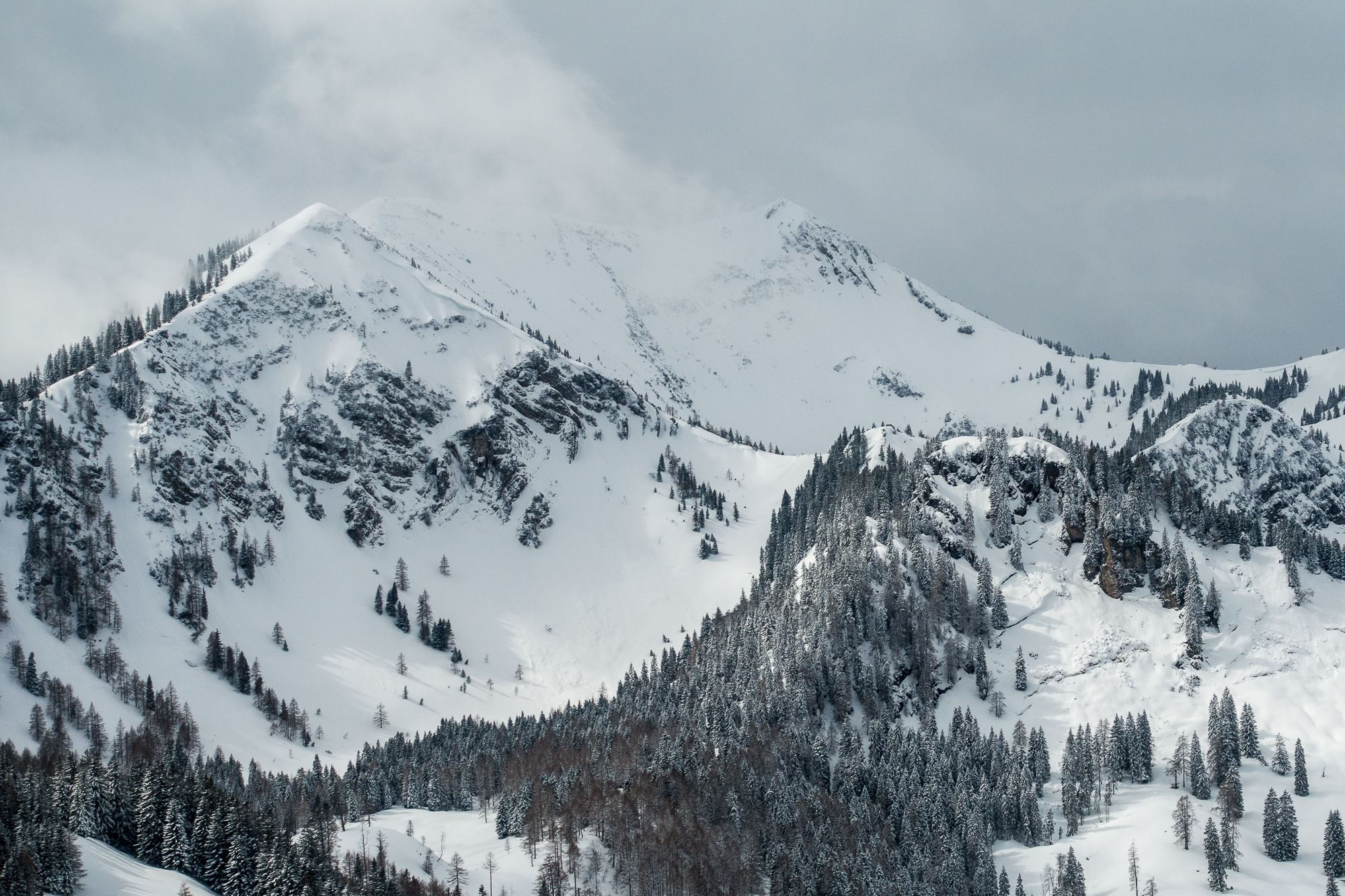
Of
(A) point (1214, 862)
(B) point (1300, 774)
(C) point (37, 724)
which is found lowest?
(A) point (1214, 862)

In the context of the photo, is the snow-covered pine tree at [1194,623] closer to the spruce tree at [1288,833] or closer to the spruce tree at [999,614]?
the spruce tree at [999,614]

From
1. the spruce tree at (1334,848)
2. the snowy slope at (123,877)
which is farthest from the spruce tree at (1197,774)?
the snowy slope at (123,877)

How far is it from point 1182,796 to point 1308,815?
17986 mm

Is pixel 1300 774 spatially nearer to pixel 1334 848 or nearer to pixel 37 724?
pixel 1334 848

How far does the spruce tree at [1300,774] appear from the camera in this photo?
147 metres

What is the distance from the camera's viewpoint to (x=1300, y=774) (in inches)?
5812

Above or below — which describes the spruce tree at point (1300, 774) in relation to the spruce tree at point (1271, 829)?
above

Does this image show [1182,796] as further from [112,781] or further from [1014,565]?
[112,781]

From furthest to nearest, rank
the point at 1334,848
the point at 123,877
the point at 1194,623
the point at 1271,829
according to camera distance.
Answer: the point at 1194,623
the point at 1271,829
the point at 1334,848
the point at 123,877

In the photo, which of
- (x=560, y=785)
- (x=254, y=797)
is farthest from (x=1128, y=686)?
(x=254, y=797)

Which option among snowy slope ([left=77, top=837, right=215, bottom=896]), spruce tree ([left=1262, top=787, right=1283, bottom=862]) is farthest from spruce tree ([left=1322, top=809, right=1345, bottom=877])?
snowy slope ([left=77, top=837, right=215, bottom=896])

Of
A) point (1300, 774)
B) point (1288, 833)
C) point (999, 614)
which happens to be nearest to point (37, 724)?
point (999, 614)

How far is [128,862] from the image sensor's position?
10938 centimetres

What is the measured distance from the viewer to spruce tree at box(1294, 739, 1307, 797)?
482ft
